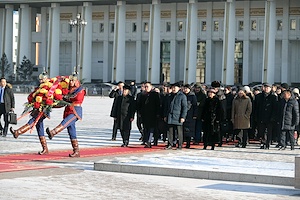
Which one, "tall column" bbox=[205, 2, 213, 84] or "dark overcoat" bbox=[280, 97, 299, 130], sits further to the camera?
"tall column" bbox=[205, 2, 213, 84]

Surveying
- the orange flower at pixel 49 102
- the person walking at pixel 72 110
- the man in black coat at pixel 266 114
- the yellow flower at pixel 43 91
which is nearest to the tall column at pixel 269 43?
the man in black coat at pixel 266 114

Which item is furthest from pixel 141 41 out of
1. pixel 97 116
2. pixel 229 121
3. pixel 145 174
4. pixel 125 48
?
pixel 145 174

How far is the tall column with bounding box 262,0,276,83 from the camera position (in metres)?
73.3

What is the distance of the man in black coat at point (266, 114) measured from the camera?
21609mm

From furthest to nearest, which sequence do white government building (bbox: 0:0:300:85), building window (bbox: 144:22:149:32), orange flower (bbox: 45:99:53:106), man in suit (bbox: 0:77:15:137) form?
1. building window (bbox: 144:22:149:32)
2. white government building (bbox: 0:0:300:85)
3. man in suit (bbox: 0:77:15:137)
4. orange flower (bbox: 45:99:53:106)

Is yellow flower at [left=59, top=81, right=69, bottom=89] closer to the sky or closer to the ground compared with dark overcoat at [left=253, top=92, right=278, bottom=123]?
closer to the sky

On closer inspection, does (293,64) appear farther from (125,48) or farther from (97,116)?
(97,116)

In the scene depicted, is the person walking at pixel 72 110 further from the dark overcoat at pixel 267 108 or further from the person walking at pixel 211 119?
the dark overcoat at pixel 267 108

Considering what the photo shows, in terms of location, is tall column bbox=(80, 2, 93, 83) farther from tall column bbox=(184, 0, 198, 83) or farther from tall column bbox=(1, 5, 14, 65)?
tall column bbox=(184, 0, 198, 83)

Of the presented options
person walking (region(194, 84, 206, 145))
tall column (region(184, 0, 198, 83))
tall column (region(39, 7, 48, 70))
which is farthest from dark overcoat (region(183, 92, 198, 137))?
tall column (region(39, 7, 48, 70))

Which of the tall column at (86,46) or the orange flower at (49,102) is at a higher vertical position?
the tall column at (86,46)

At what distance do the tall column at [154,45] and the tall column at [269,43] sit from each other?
11.0 metres

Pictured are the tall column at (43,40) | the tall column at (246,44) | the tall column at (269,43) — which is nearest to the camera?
the tall column at (269,43)

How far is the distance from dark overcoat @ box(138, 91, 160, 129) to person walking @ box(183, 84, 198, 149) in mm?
821
